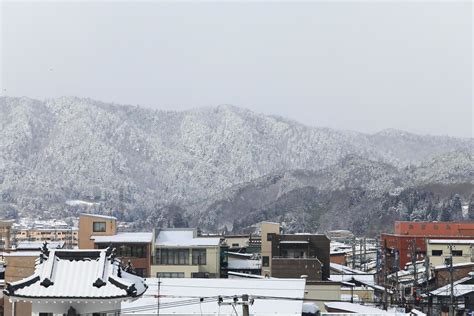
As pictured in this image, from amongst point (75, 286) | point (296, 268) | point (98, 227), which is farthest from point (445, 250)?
point (75, 286)

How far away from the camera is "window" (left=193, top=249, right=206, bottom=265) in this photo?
53250 millimetres

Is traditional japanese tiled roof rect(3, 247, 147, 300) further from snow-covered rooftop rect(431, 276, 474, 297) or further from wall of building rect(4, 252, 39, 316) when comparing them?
snow-covered rooftop rect(431, 276, 474, 297)

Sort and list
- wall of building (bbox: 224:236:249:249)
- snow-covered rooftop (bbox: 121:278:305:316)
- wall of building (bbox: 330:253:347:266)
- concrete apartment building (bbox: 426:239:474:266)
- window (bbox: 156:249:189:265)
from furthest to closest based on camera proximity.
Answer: wall of building (bbox: 330:253:347:266)
wall of building (bbox: 224:236:249:249)
concrete apartment building (bbox: 426:239:474:266)
window (bbox: 156:249:189:265)
snow-covered rooftop (bbox: 121:278:305:316)

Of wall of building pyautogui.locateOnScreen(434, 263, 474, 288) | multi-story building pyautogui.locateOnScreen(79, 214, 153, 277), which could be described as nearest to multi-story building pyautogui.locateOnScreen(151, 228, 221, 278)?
multi-story building pyautogui.locateOnScreen(79, 214, 153, 277)

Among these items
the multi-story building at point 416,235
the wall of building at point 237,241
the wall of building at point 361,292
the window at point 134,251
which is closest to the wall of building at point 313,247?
the wall of building at point 361,292

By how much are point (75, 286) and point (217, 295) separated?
41.5 feet

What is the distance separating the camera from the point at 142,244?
53438mm

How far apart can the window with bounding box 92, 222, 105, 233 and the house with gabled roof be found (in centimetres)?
3651

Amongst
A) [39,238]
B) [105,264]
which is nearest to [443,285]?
[105,264]

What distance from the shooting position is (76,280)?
64.0 feet

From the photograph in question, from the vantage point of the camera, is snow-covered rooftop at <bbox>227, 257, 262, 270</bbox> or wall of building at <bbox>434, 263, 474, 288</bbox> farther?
snow-covered rooftop at <bbox>227, 257, 262, 270</bbox>

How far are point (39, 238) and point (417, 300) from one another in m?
124

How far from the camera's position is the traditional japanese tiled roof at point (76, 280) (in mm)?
19078

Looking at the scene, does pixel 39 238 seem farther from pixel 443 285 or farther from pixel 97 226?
pixel 443 285
